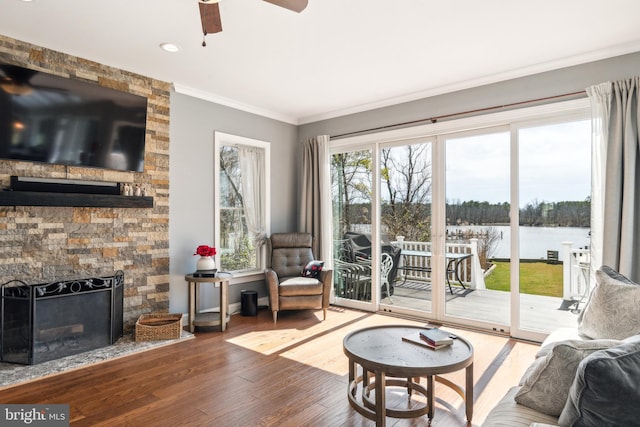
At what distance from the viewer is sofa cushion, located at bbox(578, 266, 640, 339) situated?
2143 millimetres

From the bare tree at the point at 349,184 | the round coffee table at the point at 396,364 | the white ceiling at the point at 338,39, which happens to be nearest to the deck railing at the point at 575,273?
the white ceiling at the point at 338,39

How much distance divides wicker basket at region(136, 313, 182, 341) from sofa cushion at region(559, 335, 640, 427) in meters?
3.48

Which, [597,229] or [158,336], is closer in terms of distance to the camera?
[597,229]

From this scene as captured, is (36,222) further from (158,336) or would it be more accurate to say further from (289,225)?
(289,225)

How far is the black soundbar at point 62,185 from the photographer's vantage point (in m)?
3.16

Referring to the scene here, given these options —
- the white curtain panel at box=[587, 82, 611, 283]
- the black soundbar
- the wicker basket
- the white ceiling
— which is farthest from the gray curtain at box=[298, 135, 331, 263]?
the white curtain panel at box=[587, 82, 611, 283]

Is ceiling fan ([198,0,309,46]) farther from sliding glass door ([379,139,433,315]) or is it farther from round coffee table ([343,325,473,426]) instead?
sliding glass door ([379,139,433,315])

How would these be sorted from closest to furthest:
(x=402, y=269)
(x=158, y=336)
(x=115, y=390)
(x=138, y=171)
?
(x=115, y=390) < (x=158, y=336) < (x=138, y=171) < (x=402, y=269)

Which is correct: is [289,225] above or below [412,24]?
below

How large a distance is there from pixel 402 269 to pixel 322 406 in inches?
102

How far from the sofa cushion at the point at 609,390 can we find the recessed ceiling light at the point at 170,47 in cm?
359

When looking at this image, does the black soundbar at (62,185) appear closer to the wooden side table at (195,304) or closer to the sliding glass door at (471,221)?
the wooden side table at (195,304)

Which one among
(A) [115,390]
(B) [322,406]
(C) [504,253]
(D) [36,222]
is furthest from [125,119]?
(C) [504,253]

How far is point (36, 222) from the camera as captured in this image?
332 cm
